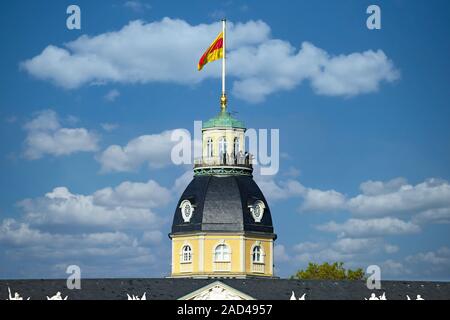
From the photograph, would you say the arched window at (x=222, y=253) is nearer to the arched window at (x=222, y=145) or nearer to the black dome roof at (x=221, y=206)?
the black dome roof at (x=221, y=206)

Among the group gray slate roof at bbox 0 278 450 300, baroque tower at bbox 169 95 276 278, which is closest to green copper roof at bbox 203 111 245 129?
baroque tower at bbox 169 95 276 278

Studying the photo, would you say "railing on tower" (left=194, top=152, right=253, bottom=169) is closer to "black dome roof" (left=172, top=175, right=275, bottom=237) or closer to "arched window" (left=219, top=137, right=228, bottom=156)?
"arched window" (left=219, top=137, right=228, bottom=156)

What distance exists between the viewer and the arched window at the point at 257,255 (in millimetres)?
134250

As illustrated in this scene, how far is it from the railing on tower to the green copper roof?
A: 8.10ft

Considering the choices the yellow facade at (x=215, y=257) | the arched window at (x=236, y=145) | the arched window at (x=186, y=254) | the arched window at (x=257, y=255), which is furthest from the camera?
the arched window at (x=236, y=145)

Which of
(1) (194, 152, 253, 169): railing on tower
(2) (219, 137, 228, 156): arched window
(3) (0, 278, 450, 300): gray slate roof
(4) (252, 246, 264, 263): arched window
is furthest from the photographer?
(2) (219, 137, 228, 156): arched window

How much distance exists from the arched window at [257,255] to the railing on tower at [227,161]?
671 centimetres

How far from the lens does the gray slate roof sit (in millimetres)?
120500

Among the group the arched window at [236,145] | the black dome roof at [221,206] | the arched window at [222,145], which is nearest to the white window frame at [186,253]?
the black dome roof at [221,206]

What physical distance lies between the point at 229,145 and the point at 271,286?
15.7 metres
